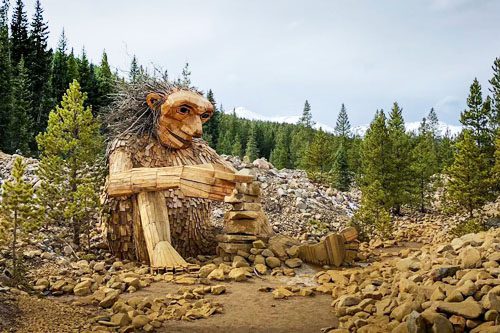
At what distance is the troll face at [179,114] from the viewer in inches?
297

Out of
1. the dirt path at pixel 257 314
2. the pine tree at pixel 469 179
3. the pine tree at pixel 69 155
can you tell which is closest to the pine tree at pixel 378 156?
the pine tree at pixel 469 179

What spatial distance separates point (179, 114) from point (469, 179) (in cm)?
1319

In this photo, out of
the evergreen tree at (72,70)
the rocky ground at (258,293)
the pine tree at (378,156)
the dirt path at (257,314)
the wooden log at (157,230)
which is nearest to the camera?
the rocky ground at (258,293)

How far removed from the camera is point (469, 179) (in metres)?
16.4

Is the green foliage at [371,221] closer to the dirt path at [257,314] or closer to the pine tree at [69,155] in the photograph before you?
the dirt path at [257,314]

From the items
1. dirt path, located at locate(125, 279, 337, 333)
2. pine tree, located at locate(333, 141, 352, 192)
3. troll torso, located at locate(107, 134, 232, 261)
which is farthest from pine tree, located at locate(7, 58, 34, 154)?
dirt path, located at locate(125, 279, 337, 333)

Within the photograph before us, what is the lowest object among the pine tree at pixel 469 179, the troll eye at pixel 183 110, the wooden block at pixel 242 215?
the wooden block at pixel 242 215

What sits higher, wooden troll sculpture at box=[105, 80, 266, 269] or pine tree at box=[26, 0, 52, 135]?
pine tree at box=[26, 0, 52, 135]

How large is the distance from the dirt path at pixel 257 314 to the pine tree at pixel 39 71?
33.4 m

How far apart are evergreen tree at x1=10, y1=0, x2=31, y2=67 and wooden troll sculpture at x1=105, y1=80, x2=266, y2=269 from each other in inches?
1643

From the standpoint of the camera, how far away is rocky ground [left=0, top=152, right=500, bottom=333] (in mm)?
3973

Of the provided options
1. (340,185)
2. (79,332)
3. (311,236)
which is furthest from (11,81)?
(79,332)

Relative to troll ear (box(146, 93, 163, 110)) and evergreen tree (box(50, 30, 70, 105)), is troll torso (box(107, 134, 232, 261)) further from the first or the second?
evergreen tree (box(50, 30, 70, 105))

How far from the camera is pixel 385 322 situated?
162 inches
